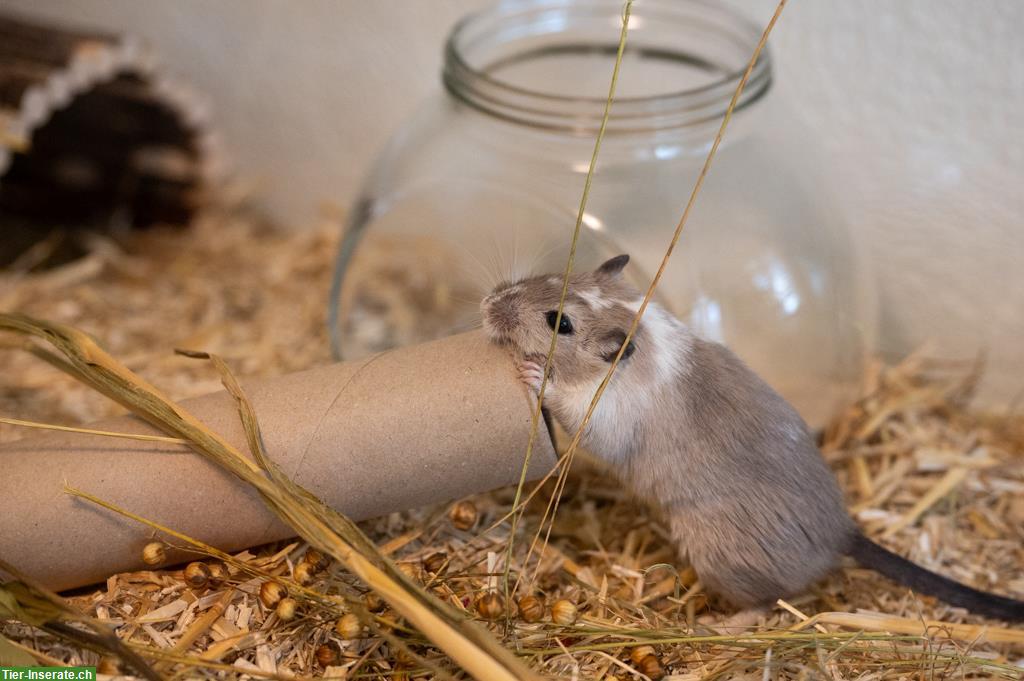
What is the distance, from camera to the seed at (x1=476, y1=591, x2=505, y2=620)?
5.49 ft

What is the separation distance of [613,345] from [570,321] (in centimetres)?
10

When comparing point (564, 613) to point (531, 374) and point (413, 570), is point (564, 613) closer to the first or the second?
point (413, 570)

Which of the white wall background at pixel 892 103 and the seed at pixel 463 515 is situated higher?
the white wall background at pixel 892 103

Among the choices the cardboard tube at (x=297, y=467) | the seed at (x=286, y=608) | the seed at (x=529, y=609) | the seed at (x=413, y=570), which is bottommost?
the seed at (x=529, y=609)

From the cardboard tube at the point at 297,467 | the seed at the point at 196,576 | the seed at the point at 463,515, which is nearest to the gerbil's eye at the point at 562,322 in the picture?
the cardboard tube at the point at 297,467

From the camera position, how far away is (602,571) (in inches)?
77.9

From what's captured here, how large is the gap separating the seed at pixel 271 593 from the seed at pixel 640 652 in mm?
679

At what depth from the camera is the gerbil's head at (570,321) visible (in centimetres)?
174

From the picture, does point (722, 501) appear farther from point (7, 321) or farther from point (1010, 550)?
point (7, 321)

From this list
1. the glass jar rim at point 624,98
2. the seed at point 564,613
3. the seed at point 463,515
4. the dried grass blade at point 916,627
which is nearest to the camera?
the seed at point 564,613

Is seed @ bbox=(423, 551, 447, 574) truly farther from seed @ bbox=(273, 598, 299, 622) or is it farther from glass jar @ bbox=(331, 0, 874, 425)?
glass jar @ bbox=(331, 0, 874, 425)

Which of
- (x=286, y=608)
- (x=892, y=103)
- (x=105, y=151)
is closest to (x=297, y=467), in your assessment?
(x=286, y=608)

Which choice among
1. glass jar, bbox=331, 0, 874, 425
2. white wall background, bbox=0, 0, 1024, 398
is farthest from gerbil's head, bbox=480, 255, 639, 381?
white wall background, bbox=0, 0, 1024, 398

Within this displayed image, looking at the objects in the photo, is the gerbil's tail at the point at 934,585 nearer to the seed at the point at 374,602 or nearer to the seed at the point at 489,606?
the seed at the point at 489,606
